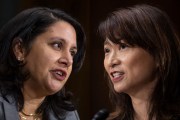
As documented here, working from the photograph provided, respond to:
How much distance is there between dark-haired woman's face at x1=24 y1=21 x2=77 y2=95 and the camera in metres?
1.62

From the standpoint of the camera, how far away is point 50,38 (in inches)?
64.6

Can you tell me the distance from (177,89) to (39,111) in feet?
2.00

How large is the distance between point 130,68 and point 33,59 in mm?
423

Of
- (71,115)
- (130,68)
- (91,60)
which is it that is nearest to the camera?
(130,68)

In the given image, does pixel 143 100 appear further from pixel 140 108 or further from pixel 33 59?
pixel 33 59

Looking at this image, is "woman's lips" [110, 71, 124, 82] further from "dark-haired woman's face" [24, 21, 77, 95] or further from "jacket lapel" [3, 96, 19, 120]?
"jacket lapel" [3, 96, 19, 120]

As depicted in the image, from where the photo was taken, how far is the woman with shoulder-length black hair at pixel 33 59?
1626mm

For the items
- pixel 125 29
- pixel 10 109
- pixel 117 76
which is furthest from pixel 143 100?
pixel 10 109

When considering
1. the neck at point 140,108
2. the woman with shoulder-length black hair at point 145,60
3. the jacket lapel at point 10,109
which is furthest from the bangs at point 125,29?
the jacket lapel at point 10,109

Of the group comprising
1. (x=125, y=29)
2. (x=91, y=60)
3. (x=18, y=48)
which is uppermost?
(x=125, y=29)

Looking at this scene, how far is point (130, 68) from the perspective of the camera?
1.49 meters

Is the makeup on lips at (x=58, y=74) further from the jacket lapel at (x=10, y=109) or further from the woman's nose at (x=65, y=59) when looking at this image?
the jacket lapel at (x=10, y=109)

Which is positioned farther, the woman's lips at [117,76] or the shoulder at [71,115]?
the shoulder at [71,115]

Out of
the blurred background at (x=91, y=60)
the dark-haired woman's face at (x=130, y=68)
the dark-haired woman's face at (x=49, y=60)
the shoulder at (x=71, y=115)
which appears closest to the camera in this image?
the dark-haired woman's face at (x=130, y=68)
